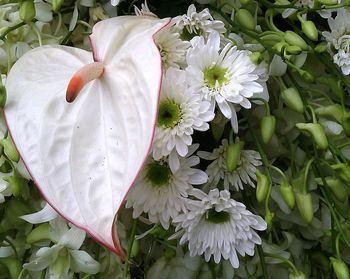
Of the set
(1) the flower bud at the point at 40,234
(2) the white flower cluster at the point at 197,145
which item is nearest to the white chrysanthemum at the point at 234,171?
(2) the white flower cluster at the point at 197,145

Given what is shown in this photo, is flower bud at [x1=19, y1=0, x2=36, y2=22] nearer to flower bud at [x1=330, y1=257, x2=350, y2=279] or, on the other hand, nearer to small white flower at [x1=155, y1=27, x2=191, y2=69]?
small white flower at [x1=155, y1=27, x2=191, y2=69]

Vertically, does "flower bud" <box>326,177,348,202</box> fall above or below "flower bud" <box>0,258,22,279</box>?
above

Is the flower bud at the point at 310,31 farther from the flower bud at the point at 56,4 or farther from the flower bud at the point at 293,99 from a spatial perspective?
the flower bud at the point at 56,4

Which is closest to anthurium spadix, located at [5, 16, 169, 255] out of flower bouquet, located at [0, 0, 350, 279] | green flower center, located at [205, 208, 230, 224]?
flower bouquet, located at [0, 0, 350, 279]

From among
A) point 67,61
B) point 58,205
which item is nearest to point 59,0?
point 67,61

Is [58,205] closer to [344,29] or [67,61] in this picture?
[67,61]

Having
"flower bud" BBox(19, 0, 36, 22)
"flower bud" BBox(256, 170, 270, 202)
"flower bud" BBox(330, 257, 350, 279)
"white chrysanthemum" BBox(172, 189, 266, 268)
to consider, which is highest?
"flower bud" BBox(19, 0, 36, 22)
